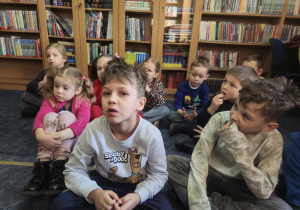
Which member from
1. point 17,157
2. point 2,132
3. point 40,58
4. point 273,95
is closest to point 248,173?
point 273,95

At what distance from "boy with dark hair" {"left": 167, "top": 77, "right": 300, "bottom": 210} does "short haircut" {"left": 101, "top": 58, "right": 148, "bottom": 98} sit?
15.6 inches

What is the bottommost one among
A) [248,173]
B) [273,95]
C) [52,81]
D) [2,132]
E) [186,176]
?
[2,132]

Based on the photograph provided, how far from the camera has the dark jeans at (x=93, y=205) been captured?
0.80 metres

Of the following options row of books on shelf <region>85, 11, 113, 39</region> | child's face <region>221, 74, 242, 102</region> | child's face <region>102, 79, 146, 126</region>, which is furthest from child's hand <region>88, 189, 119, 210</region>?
row of books on shelf <region>85, 11, 113, 39</region>

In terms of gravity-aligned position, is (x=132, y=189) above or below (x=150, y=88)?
below

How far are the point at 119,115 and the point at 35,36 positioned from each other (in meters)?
2.89

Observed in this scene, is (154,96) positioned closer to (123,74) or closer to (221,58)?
(123,74)

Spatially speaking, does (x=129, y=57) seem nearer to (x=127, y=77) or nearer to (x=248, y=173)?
(x=127, y=77)

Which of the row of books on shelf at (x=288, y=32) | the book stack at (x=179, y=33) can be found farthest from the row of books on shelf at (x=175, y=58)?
the row of books on shelf at (x=288, y=32)

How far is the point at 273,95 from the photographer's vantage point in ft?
2.65

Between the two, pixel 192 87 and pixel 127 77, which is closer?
pixel 127 77

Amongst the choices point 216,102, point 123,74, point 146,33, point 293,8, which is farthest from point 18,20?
point 293,8

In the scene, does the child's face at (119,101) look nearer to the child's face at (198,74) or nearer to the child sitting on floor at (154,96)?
the child sitting on floor at (154,96)

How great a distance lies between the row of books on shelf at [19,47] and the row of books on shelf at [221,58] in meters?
2.35
